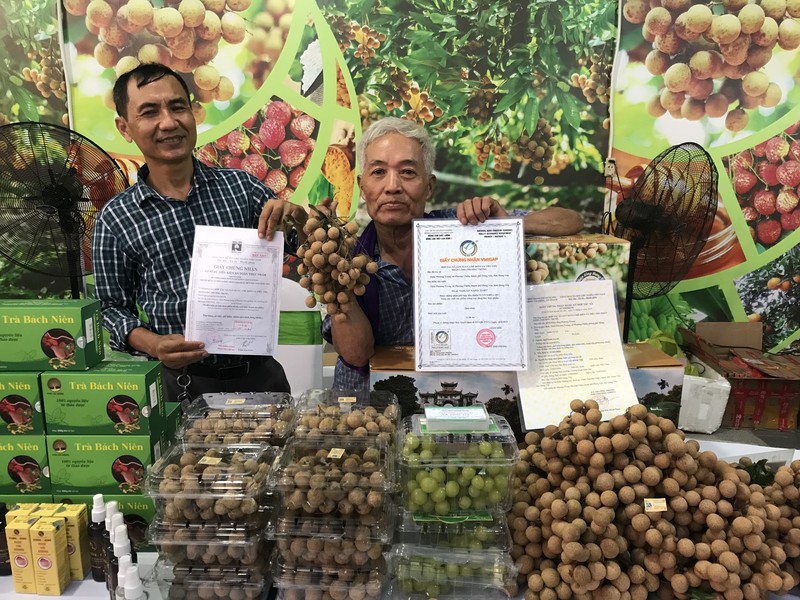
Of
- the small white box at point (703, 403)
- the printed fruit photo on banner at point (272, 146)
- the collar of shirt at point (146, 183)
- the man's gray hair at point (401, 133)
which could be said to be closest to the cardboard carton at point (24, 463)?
the collar of shirt at point (146, 183)

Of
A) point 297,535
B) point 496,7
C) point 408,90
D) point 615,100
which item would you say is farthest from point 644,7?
point 297,535

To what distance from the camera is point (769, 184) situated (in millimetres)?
3826

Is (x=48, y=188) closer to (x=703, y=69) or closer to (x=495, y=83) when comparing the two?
(x=495, y=83)

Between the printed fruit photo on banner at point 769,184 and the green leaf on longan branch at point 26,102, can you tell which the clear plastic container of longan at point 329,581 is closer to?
the green leaf on longan branch at point 26,102

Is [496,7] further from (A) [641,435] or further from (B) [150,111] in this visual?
(A) [641,435]

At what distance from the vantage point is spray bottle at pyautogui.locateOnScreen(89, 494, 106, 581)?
3.67 ft

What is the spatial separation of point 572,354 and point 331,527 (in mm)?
785

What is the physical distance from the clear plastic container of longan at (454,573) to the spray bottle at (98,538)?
24.4 inches

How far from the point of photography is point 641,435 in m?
1.04

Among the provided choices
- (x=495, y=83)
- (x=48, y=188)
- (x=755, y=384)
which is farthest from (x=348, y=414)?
(x=755, y=384)

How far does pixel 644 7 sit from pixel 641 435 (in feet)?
12.0

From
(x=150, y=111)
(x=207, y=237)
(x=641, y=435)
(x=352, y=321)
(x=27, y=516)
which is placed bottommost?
(x=27, y=516)

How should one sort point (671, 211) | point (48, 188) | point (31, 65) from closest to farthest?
point (48, 188) → point (671, 211) → point (31, 65)

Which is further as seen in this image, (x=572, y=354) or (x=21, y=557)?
(x=572, y=354)
